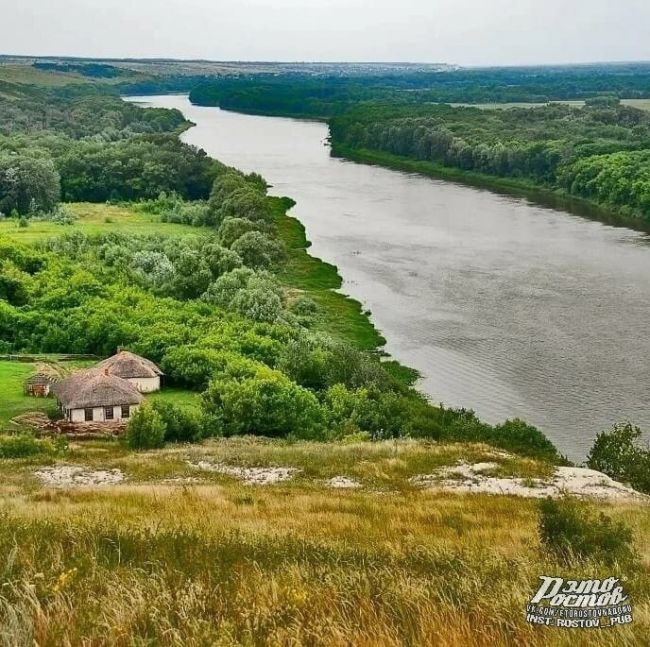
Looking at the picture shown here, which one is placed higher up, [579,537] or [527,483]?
[579,537]

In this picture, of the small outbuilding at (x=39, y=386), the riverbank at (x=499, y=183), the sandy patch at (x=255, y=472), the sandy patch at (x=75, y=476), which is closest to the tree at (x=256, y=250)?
the small outbuilding at (x=39, y=386)

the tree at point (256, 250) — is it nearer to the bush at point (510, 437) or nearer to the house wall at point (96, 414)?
the house wall at point (96, 414)

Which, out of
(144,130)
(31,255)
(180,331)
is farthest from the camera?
(144,130)

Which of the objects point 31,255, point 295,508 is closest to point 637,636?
point 295,508

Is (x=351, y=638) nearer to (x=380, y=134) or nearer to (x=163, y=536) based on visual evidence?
(x=163, y=536)

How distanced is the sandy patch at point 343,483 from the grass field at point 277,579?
14.8 feet

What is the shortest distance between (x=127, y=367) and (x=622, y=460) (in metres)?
14.6

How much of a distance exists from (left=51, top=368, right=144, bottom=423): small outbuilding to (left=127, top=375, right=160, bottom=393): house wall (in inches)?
58.8

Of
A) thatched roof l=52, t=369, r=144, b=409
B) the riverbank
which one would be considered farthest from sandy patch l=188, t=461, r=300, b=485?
the riverbank

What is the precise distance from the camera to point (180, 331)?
2962 cm

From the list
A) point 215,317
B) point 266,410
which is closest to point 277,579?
point 266,410

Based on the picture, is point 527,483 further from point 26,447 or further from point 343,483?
point 26,447

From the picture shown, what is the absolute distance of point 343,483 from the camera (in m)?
15.1

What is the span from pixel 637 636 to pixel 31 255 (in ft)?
129
